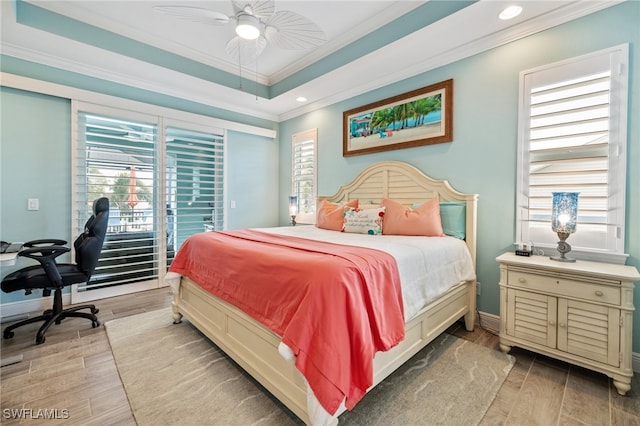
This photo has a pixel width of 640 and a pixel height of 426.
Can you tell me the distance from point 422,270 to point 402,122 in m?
2.07

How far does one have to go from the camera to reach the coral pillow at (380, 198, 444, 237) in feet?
8.73

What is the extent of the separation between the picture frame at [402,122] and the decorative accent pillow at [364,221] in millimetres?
977

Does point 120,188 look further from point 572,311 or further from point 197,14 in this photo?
point 572,311

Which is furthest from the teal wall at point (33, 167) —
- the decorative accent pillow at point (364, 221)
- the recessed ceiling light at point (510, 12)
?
the recessed ceiling light at point (510, 12)

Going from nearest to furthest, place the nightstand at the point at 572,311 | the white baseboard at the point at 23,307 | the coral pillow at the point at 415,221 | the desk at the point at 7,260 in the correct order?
the nightstand at the point at 572,311
the desk at the point at 7,260
the coral pillow at the point at 415,221
the white baseboard at the point at 23,307

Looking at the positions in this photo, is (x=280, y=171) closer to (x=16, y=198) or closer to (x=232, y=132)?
(x=232, y=132)

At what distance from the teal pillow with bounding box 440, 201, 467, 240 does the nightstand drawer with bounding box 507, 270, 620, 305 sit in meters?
0.63

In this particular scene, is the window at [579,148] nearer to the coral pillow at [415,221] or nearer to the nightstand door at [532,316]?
the nightstand door at [532,316]

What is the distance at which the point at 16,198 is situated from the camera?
2893 millimetres

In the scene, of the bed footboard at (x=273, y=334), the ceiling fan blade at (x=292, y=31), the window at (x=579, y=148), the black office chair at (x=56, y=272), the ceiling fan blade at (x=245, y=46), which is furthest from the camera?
the ceiling fan blade at (x=245, y=46)

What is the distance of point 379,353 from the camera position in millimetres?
1581

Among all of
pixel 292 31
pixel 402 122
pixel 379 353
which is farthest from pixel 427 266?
pixel 292 31

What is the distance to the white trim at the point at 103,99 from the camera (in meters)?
2.84

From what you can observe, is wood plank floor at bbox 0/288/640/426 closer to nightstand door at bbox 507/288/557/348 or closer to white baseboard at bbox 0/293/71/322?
nightstand door at bbox 507/288/557/348
